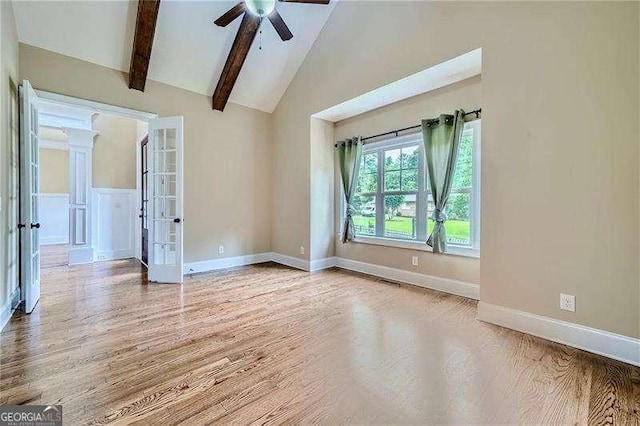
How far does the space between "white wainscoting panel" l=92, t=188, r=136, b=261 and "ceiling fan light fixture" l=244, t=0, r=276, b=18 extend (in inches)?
183

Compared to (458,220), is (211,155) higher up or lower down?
higher up

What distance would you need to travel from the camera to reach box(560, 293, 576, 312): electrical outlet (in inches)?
89.6

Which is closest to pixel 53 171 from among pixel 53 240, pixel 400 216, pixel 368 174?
pixel 53 240

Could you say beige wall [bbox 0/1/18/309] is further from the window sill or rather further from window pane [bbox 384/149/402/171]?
window pane [bbox 384/149/402/171]

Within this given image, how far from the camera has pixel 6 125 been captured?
268cm

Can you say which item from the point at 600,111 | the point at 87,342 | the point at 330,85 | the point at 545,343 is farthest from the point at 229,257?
the point at 600,111

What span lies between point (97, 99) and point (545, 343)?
5.46 m

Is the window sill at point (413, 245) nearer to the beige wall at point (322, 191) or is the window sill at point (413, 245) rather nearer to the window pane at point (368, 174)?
the beige wall at point (322, 191)

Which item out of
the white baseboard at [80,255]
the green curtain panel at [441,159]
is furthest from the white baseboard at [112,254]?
the green curtain panel at [441,159]

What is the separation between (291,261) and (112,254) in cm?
359

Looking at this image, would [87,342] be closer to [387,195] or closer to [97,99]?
→ [97,99]

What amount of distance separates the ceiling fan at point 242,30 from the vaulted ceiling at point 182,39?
181 millimetres

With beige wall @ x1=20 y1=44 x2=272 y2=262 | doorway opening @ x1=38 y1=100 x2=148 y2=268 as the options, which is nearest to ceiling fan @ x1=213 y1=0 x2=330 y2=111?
beige wall @ x1=20 y1=44 x2=272 y2=262

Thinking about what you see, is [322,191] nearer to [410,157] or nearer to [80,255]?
[410,157]
